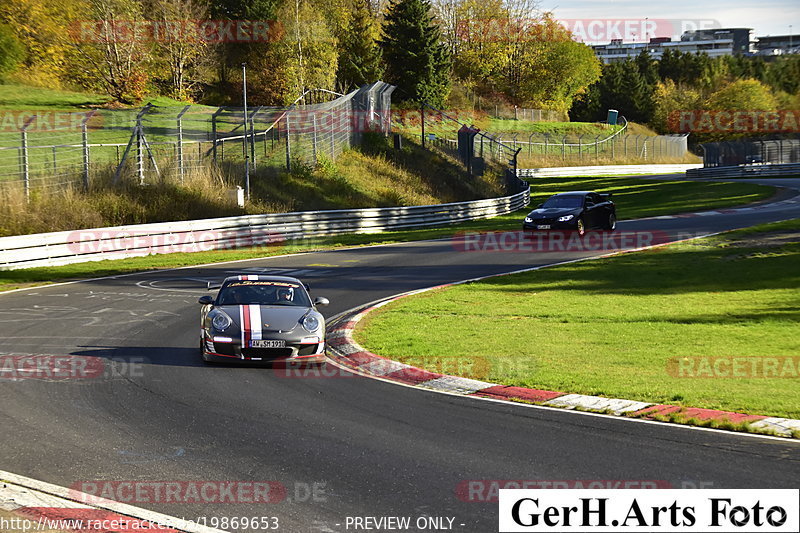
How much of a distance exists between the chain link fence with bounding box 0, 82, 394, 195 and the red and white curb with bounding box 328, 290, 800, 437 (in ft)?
55.3

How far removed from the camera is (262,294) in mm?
13719

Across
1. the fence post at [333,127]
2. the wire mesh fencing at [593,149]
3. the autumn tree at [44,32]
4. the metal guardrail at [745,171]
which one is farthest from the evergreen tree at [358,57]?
the fence post at [333,127]

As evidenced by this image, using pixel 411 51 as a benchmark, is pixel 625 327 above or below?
below

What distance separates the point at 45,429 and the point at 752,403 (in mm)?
7964

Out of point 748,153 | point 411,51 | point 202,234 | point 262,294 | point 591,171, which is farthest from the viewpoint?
point 411,51

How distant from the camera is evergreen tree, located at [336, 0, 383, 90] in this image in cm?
8412

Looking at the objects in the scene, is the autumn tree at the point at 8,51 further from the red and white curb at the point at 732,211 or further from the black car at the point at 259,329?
the black car at the point at 259,329

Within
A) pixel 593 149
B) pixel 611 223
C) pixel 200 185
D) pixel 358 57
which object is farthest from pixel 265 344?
pixel 593 149

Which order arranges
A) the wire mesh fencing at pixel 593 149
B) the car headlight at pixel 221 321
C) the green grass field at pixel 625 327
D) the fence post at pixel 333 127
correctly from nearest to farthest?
the green grass field at pixel 625 327 < the car headlight at pixel 221 321 < the fence post at pixel 333 127 < the wire mesh fencing at pixel 593 149

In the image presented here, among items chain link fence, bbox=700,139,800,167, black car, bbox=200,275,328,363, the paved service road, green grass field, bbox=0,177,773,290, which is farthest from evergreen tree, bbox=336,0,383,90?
the paved service road

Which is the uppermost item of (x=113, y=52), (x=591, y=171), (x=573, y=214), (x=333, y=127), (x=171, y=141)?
(x=113, y=52)

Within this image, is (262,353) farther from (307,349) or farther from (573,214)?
(573,214)

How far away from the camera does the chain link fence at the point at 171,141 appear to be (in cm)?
3045

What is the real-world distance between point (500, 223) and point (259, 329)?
1177 inches
